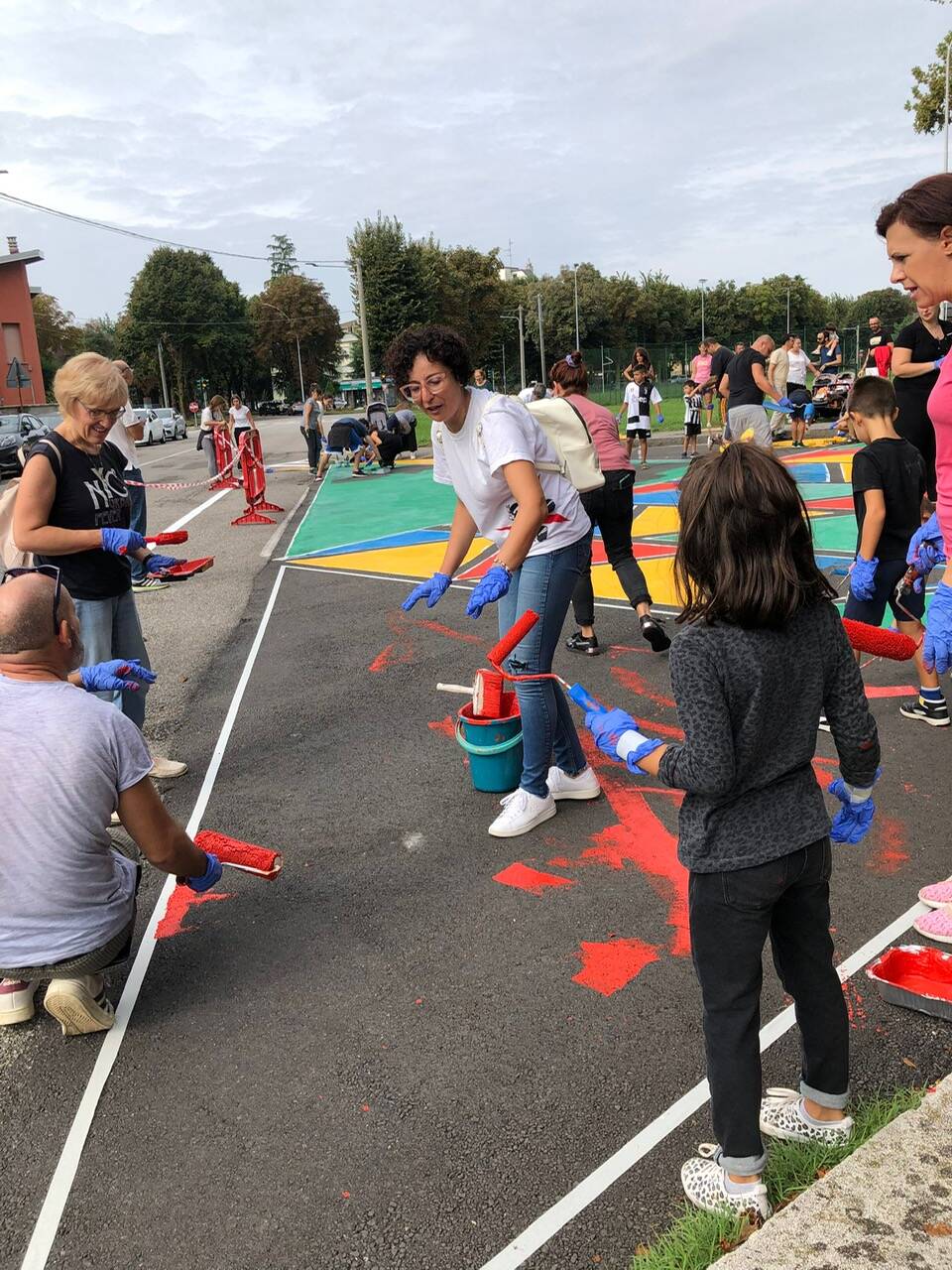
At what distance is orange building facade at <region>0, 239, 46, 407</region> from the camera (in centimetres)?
5362

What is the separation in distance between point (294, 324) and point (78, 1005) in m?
91.0


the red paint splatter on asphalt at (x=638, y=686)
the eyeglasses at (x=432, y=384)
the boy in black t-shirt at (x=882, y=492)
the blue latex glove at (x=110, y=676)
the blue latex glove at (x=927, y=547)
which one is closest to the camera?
the blue latex glove at (x=110, y=676)

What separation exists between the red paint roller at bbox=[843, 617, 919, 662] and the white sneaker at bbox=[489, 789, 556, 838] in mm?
1699

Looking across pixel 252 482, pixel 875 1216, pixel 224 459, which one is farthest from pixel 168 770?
pixel 224 459

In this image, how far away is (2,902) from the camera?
9.54 ft

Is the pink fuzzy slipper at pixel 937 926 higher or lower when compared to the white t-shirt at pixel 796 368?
lower

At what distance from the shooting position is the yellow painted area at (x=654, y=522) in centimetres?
1107

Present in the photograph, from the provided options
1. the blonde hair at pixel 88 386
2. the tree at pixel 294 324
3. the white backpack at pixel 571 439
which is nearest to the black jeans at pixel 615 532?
the white backpack at pixel 571 439

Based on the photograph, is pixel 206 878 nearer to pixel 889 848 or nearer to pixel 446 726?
pixel 446 726

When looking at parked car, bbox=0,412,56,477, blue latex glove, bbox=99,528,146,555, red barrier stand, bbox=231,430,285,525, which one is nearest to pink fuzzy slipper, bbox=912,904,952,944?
blue latex glove, bbox=99,528,146,555

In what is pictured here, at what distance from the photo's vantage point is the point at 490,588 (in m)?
3.61

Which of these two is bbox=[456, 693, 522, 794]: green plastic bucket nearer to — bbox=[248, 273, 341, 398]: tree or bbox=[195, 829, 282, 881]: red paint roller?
bbox=[195, 829, 282, 881]: red paint roller

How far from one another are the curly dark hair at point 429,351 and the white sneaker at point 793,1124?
2729 millimetres

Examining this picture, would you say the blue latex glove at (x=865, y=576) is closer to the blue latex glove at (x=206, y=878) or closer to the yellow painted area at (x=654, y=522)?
the blue latex glove at (x=206, y=878)
